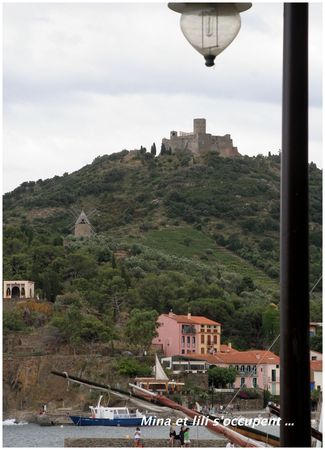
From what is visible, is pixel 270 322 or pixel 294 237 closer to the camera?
pixel 294 237

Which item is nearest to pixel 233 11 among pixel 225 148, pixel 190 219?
pixel 190 219

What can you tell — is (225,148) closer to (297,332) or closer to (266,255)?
(266,255)

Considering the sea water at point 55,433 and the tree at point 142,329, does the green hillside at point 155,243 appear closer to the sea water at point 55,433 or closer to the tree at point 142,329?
the tree at point 142,329

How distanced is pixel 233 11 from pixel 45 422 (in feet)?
109

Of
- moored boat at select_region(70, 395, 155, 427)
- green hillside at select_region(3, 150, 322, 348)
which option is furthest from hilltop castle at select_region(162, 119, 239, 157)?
moored boat at select_region(70, 395, 155, 427)

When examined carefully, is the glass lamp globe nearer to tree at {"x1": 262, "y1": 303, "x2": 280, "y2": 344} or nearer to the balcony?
tree at {"x1": 262, "y1": 303, "x2": 280, "y2": 344}

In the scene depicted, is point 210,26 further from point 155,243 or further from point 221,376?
point 155,243

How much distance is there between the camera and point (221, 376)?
35781 millimetres

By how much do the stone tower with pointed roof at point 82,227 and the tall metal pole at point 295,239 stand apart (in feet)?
153

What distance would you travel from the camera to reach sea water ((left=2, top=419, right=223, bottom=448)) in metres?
28.3

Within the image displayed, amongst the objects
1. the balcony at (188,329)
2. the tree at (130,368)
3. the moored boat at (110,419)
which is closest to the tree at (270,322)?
the balcony at (188,329)

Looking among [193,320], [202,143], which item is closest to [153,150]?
[202,143]

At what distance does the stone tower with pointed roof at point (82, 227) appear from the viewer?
4841 centimetres

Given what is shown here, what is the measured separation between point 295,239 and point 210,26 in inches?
14.7
